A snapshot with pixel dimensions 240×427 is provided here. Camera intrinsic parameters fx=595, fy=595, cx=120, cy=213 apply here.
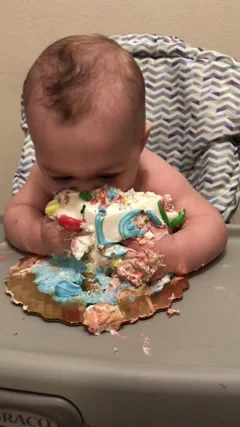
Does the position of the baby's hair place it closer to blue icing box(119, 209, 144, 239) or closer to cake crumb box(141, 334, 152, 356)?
blue icing box(119, 209, 144, 239)

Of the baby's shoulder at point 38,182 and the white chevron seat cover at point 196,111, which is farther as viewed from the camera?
the white chevron seat cover at point 196,111

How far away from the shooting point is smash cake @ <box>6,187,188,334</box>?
0.59 meters

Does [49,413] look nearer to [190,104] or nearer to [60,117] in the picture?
[60,117]

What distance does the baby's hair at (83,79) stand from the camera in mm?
582

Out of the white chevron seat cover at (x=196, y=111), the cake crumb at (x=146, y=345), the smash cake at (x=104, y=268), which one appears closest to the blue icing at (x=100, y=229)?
the smash cake at (x=104, y=268)

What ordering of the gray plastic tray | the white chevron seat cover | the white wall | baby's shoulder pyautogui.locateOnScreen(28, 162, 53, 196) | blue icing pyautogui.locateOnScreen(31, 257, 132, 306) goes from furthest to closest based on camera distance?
the white wall, the white chevron seat cover, baby's shoulder pyautogui.locateOnScreen(28, 162, 53, 196), blue icing pyautogui.locateOnScreen(31, 257, 132, 306), the gray plastic tray

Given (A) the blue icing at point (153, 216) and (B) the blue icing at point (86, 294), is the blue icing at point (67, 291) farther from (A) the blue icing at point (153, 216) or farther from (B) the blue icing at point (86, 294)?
(A) the blue icing at point (153, 216)

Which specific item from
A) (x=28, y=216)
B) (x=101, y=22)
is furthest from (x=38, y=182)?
(x=101, y=22)

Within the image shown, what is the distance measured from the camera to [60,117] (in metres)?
0.58

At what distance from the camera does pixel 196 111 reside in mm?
837

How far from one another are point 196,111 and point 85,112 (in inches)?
11.8

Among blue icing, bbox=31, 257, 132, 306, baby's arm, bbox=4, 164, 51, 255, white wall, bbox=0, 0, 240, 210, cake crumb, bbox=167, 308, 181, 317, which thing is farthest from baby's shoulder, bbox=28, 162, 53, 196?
white wall, bbox=0, 0, 240, 210

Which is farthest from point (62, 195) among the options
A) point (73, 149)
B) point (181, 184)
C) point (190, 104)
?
point (190, 104)

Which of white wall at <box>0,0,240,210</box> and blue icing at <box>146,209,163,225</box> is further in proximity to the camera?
white wall at <box>0,0,240,210</box>
